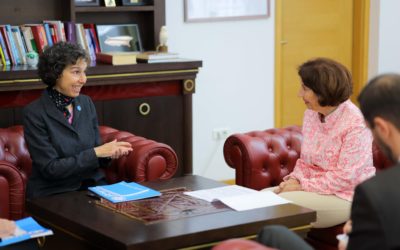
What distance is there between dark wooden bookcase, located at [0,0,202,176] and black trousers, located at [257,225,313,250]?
8.14ft

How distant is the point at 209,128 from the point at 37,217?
2668 millimetres

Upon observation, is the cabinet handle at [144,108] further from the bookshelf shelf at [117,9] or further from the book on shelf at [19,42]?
the book on shelf at [19,42]

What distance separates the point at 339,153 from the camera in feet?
12.0

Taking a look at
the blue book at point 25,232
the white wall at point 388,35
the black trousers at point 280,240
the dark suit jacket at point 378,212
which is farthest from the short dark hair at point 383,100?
the white wall at point 388,35

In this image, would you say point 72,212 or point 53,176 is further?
point 53,176

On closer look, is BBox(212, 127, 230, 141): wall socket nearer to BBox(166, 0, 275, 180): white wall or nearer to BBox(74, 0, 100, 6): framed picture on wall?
BBox(166, 0, 275, 180): white wall

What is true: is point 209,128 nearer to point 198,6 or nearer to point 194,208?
point 198,6

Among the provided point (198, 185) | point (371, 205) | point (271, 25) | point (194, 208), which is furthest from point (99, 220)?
point (271, 25)

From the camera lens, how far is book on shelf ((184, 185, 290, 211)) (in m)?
3.22

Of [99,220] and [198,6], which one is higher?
[198,6]

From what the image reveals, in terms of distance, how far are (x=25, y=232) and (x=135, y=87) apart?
6.63ft

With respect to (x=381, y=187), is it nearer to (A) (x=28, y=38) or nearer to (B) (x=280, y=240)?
(B) (x=280, y=240)

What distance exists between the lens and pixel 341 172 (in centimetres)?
361

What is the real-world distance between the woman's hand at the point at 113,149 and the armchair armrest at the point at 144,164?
74mm
